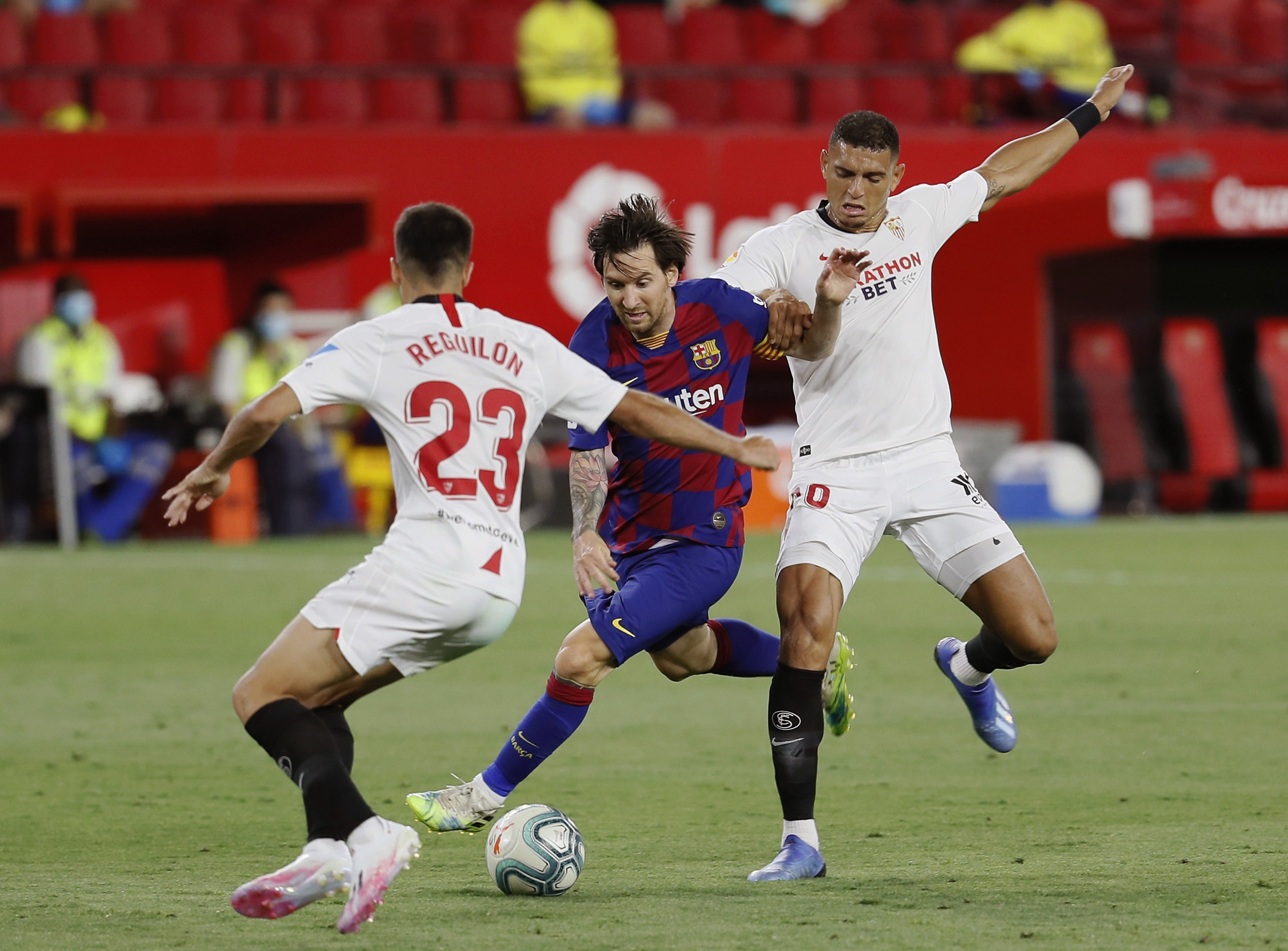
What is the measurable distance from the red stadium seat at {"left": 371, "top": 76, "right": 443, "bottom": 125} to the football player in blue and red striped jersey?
14907mm

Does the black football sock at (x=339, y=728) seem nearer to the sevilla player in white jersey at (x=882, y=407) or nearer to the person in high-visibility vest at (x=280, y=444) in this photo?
the sevilla player in white jersey at (x=882, y=407)

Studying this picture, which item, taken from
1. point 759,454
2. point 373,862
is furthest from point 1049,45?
point 373,862

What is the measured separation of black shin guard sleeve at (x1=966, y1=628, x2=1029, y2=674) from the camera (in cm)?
662

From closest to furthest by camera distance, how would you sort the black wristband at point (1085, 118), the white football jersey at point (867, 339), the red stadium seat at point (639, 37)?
the white football jersey at point (867, 339) → the black wristband at point (1085, 118) → the red stadium seat at point (639, 37)

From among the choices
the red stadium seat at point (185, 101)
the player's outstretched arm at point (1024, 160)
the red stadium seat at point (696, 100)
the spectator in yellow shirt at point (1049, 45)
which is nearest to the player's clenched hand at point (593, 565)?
the player's outstretched arm at point (1024, 160)

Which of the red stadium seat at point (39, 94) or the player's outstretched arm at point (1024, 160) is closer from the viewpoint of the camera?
the player's outstretched arm at point (1024, 160)

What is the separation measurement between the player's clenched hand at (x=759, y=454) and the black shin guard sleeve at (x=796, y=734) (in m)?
0.84

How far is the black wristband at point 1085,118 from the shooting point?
6.91 m

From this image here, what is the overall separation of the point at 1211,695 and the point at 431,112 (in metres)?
13.6

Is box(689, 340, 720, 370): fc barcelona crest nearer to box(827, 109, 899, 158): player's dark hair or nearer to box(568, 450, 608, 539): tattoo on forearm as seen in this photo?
box(568, 450, 608, 539): tattoo on forearm

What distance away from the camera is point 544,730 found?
5.68m

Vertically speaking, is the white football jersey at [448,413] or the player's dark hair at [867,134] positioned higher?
the player's dark hair at [867,134]

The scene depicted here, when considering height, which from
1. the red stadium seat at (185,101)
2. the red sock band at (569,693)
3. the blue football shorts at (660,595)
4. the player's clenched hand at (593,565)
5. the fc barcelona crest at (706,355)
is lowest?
the red sock band at (569,693)

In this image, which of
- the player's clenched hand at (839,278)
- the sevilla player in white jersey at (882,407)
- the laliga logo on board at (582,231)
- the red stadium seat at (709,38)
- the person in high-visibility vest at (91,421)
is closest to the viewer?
the player's clenched hand at (839,278)
